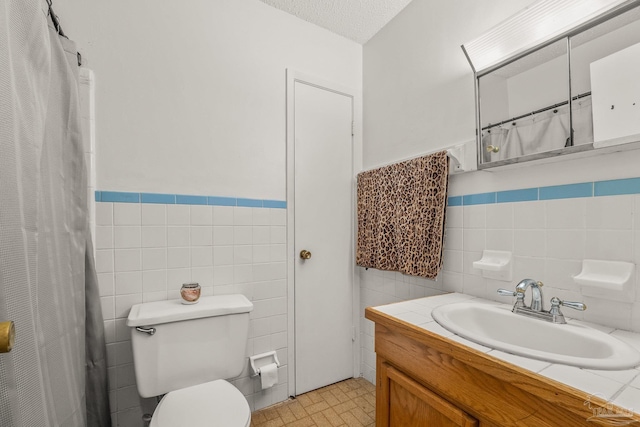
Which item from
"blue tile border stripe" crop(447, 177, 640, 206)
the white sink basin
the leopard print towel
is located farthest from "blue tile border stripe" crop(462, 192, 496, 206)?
the white sink basin

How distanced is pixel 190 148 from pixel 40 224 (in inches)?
35.4

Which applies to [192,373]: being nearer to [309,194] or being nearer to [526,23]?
[309,194]

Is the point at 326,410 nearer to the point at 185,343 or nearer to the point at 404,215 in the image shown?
the point at 185,343

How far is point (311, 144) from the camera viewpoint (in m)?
1.93

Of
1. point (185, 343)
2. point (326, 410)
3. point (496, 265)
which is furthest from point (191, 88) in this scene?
point (326, 410)

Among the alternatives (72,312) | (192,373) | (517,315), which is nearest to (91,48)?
(72,312)

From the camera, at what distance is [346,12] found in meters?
1.83

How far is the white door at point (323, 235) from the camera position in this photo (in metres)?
1.87

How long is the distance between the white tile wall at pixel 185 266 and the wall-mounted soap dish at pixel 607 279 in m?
1.39

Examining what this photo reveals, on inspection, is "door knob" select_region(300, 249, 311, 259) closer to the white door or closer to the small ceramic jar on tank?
the white door

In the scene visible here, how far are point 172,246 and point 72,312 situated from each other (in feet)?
1.83

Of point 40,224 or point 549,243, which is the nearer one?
point 40,224

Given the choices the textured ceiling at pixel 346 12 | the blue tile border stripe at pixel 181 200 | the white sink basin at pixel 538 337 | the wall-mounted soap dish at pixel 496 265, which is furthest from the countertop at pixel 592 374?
the textured ceiling at pixel 346 12

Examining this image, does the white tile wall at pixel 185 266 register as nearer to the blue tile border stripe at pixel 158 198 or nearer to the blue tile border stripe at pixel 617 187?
the blue tile border stripe at pixel 158 198
